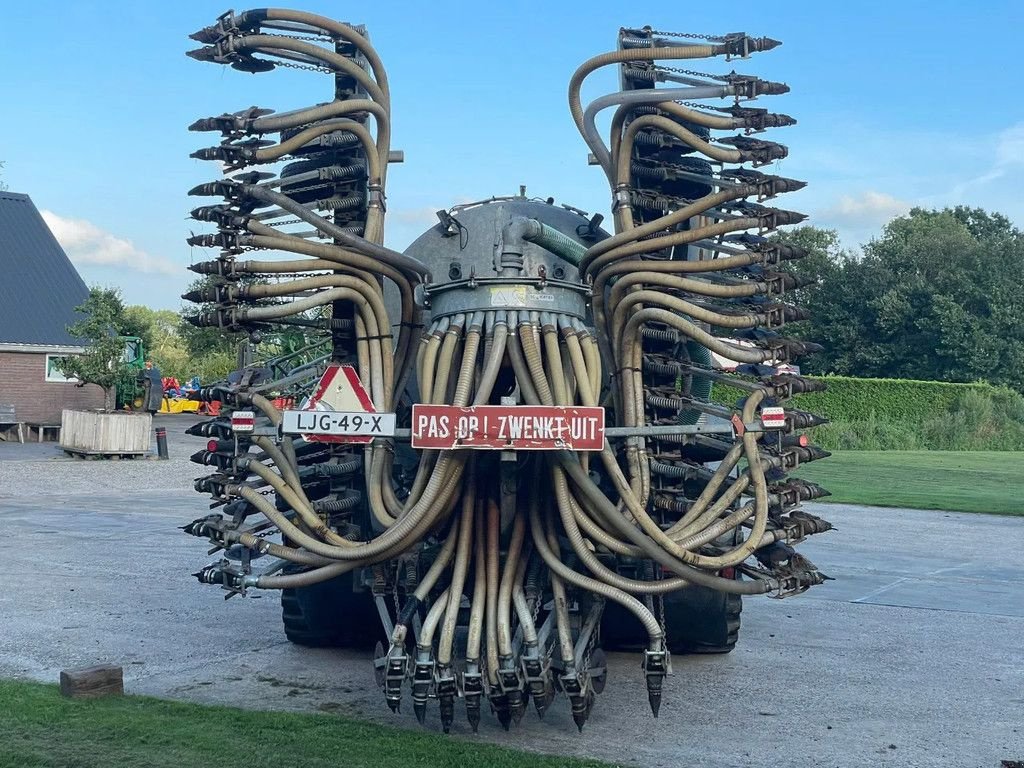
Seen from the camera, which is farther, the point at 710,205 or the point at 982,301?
the point at 982,301

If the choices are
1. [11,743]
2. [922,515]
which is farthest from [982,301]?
[11,743]

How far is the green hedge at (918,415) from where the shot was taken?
3859 centimetres

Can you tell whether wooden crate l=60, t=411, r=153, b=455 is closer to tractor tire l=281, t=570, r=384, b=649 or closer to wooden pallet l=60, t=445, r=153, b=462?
wooden pallet l=60, t=445, r=153, b=462

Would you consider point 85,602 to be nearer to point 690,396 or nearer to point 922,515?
point 690,396

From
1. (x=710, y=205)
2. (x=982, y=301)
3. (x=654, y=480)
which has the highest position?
(x=982, y=301)

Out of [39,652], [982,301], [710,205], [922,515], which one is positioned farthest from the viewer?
[982,301]

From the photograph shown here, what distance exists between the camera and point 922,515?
19047 mm

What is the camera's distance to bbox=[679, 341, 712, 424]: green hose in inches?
290

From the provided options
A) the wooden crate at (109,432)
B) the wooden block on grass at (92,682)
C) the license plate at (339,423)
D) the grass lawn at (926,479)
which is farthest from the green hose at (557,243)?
the wooden crate at (109,432)

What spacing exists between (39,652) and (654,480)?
13.9 feet

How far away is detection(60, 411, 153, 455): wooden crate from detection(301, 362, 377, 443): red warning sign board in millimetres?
20373

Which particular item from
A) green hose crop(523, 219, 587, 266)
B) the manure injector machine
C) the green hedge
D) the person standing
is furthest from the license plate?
the green hedge

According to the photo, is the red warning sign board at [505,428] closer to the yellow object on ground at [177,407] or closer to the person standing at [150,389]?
the person standing at [150,389]

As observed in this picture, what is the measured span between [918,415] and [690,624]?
117 feet
